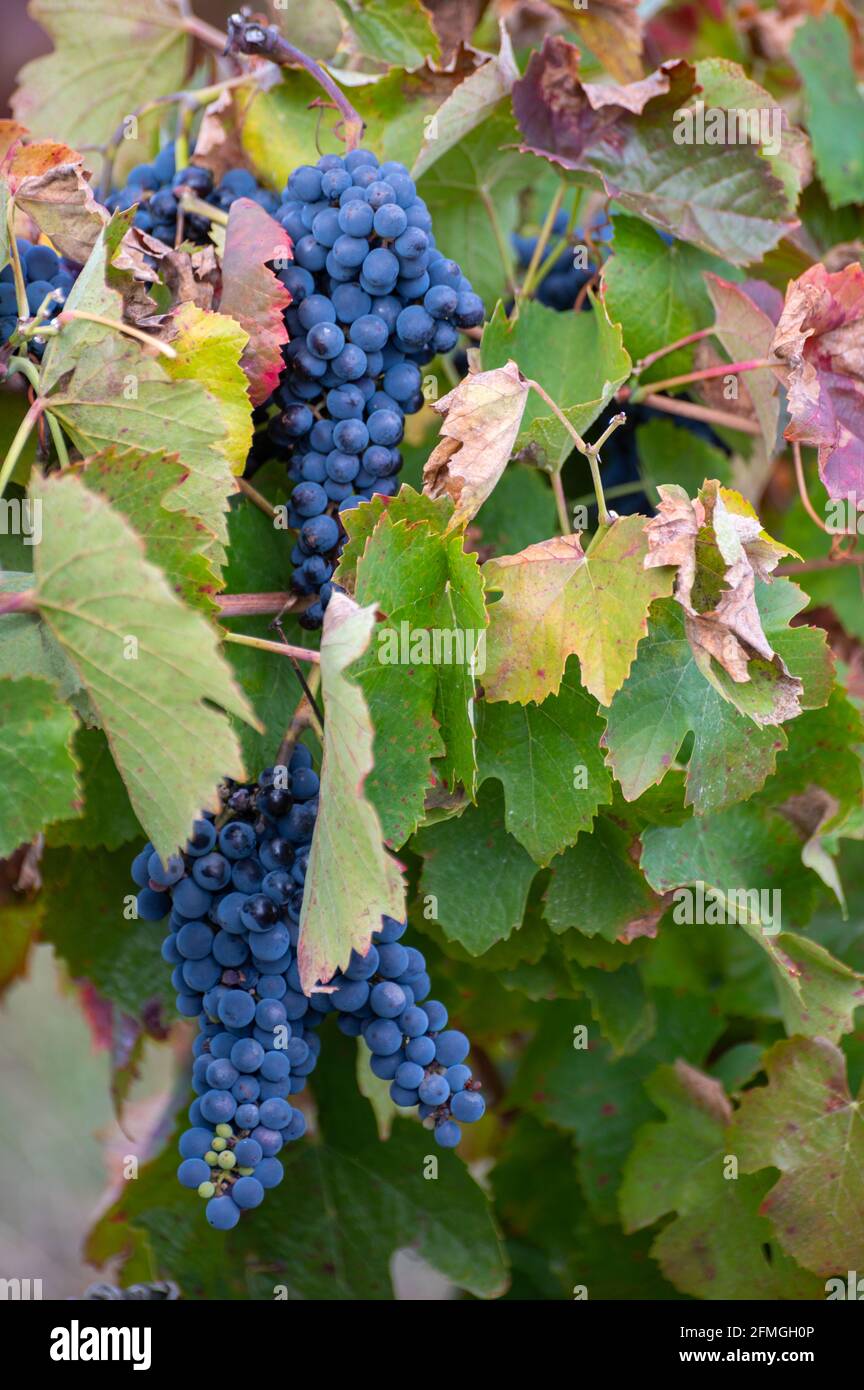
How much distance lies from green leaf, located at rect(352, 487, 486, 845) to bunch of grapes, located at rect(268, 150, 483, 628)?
56 millimetres

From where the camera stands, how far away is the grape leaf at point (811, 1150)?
0.84 m

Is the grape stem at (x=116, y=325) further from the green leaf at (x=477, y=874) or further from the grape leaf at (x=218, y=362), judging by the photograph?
the green leaf at (x=477, y=874)

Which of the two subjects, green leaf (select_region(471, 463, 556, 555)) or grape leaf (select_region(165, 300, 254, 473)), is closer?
grape leaf (select_region(165, 300, 254, 473))

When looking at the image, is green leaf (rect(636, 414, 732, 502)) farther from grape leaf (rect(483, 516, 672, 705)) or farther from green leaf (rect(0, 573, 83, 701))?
green leaf (rect(0, 573, 83, 701))

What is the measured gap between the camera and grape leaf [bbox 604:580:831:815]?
725 millimetres

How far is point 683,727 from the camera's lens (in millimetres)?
736

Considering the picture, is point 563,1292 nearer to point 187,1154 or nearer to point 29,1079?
point 187,1154

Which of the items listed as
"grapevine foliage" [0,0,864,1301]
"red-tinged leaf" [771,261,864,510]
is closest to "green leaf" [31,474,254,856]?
"grapevine foliage" [0,0,864,1301]

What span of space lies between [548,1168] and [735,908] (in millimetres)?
551

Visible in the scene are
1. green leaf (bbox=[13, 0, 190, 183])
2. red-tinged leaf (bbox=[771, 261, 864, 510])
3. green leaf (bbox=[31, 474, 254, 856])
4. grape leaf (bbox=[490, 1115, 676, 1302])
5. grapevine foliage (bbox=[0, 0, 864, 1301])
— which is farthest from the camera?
grape leaf (bbox=[490, 1115, 676, 1302])

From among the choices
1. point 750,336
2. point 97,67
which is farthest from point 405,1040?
point 97,67

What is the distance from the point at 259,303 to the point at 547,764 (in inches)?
12.8

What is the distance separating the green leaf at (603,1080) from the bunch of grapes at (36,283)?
704 millimetres

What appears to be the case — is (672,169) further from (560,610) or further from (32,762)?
(32,762)
